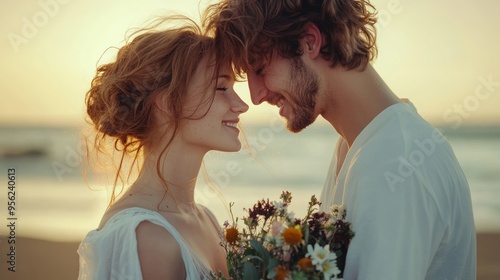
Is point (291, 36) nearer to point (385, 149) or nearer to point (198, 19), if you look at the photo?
point (198, 19)

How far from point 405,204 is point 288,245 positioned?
0.57 meters

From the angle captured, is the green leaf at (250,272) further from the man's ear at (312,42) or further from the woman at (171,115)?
the man's ear at (312,42)

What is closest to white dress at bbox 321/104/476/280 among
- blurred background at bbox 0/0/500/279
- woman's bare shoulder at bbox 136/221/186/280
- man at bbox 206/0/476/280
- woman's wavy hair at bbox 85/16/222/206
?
man at bbox 206/0/476/280

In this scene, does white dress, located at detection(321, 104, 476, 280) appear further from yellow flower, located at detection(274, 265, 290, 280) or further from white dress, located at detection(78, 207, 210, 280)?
white dress, located at detection(78, 207, 210, 280)

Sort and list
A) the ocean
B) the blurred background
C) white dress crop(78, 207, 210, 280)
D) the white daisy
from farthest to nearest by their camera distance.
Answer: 1. the ocean
2. the blurred background
3. white dress crop(78, 207, 210, 280)
4. the white daisy

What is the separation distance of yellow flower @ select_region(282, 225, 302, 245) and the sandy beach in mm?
6423

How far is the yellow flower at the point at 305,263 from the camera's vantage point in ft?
10.6

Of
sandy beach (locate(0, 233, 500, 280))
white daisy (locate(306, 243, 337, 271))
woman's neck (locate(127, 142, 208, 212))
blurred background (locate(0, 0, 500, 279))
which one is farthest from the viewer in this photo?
blurred background (locate(0, 0, 500, 279))

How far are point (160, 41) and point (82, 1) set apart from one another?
26.5 feet

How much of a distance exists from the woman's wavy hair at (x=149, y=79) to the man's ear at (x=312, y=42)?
474 mm

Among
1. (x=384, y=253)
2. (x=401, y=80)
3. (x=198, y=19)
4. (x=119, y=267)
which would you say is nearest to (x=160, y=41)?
(x=198, y=19)

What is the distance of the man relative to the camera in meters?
3.50

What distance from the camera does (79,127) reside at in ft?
15.9

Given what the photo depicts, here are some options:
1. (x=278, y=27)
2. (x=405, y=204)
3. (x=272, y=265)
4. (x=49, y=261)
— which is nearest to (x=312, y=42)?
(x=278, y=27)
